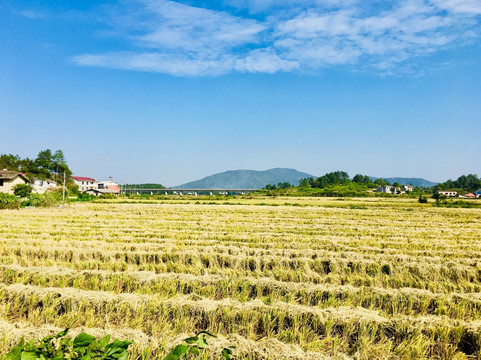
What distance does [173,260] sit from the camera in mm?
8391

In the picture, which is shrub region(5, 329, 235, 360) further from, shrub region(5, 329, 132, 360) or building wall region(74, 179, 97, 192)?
building wall region(74, 179, 97, 192)

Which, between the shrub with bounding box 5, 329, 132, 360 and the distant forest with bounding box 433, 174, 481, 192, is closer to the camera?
the shrub with bounding box 5, 329, 132, 360

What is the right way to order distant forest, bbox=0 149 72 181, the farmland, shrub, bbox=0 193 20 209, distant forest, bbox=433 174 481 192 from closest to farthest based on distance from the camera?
the farmland, shrub, bbox=0 193 20 209, distant forest, bbox=0 149 72 181, distant forest, bbox=433 174 481 192

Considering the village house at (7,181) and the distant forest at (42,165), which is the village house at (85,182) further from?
the village house at (7,181)

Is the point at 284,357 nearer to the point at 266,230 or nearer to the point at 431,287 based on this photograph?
the point at 431,287

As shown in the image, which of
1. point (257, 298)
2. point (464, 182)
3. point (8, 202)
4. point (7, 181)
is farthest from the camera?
point (464, 182)

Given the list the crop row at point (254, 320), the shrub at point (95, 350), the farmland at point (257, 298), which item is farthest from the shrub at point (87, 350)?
the crop row at point (254, 320)

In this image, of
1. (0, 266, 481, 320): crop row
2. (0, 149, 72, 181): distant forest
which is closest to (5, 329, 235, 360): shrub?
(0, 266, 481, 320): crop row

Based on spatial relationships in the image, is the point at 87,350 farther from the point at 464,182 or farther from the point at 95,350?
the point at 464,182

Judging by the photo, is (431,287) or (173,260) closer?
(431,287)

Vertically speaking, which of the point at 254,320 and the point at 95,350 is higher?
the point at 95,350

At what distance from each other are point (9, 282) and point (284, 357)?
18.3 feet

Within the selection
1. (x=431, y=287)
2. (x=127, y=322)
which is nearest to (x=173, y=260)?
(x=127, y=322)

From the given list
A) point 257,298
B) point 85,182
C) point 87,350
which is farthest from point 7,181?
point 85,182
